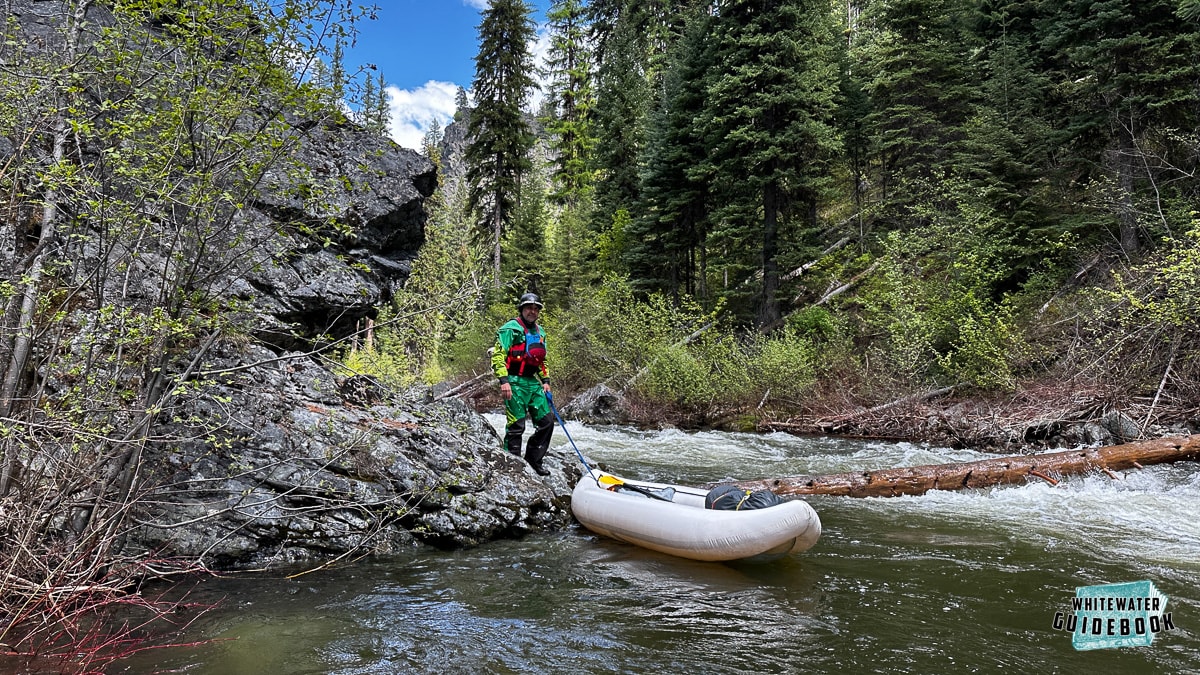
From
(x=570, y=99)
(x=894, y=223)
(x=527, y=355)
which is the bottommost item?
(x=527, y=355)

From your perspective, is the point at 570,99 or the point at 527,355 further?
the point at 570,99

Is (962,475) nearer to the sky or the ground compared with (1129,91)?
nearer to the ground

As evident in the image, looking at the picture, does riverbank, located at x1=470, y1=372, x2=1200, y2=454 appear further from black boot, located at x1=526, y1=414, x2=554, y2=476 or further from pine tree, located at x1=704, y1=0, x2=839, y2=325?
black boot, located at x1=526, y1=414, x2=554, y2=476

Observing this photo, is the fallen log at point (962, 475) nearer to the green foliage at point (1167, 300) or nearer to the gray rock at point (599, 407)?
the green foliage at point (1167, 300)

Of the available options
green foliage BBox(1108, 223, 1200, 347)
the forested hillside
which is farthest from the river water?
green foliage BBox(1108, 223, 1200, 347)

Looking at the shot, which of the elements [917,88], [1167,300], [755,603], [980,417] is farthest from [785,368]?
[917,88]

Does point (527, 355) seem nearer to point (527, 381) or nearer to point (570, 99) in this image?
point (527, 381)

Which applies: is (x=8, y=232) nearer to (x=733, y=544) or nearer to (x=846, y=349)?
(x=733, y=544)

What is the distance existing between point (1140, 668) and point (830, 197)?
14.7 meters

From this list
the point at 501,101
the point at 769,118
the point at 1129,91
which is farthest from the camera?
the point at 501,101

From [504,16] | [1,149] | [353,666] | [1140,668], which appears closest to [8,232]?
[1,149]

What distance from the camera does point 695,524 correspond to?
5133 millimetres

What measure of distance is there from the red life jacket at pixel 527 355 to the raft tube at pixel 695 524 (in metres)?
1.45

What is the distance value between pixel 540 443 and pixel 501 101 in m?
22.4
